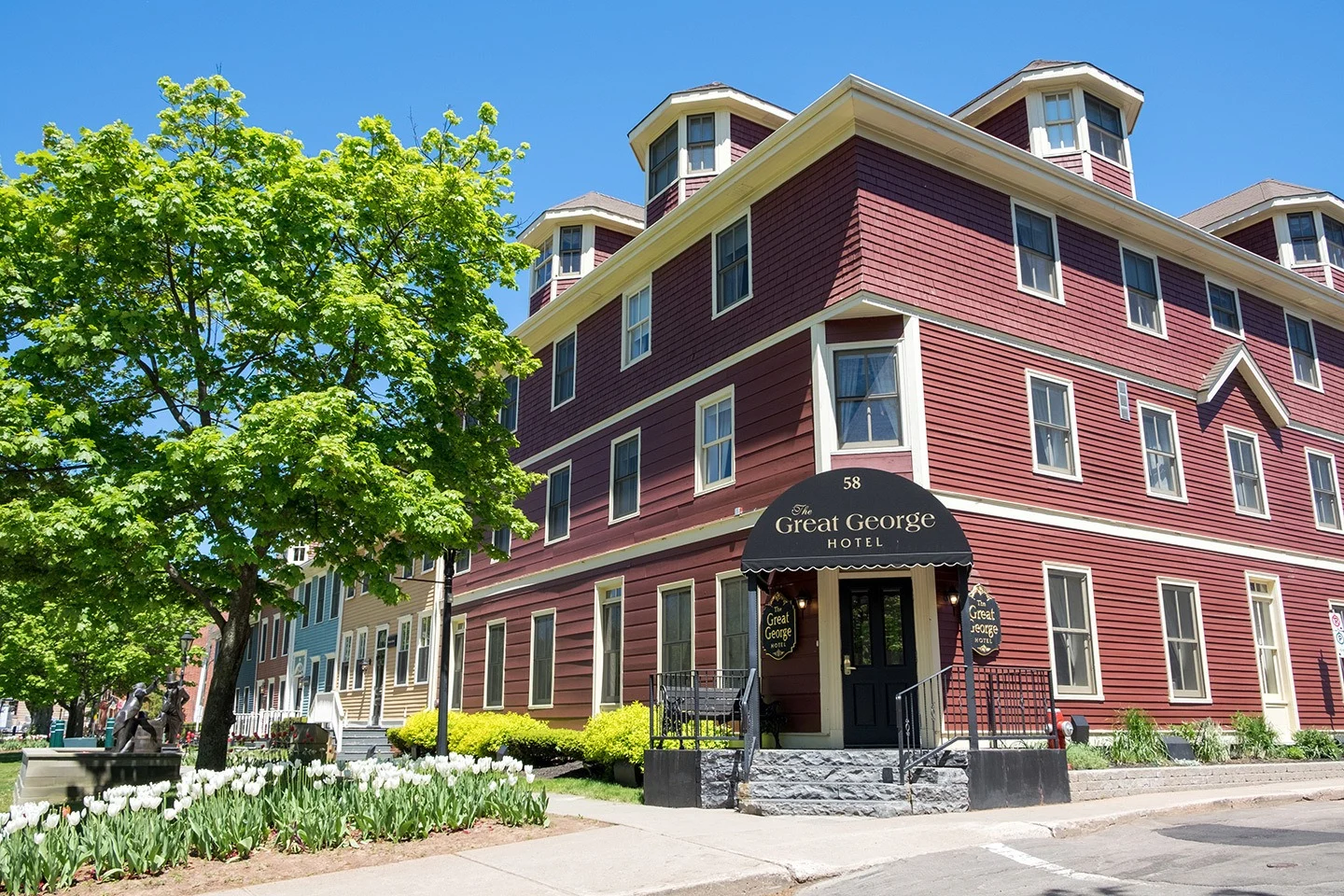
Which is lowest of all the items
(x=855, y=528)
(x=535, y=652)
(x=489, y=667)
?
(x=489, y=667)

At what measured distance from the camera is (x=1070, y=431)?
17.2 meters

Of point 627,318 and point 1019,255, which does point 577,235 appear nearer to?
point 627,318

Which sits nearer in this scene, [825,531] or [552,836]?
[552,836]

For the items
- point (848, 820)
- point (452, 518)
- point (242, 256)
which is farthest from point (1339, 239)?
point (242, 256)

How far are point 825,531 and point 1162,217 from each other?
10.1 metres

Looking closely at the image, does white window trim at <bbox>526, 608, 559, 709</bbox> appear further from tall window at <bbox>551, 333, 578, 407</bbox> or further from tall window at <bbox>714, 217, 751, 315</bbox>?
tall window at <bbox>714, 217, 751, 315</bbox>

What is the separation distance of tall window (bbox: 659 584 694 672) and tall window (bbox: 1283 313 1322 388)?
14.3 metres

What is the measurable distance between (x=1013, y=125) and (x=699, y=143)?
623cm

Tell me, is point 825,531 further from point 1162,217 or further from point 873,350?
point 1162,217

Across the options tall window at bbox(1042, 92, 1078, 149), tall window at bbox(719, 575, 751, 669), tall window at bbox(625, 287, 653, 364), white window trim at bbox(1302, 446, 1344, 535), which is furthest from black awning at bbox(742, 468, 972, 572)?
white window trim at bbox(1302, 446, 1344, 535)

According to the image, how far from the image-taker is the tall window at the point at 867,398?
1546 cm

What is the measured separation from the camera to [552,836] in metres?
11.0

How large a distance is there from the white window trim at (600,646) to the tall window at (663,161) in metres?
8.22

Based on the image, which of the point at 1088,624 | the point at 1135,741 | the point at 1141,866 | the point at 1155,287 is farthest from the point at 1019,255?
the point at 1141,866
